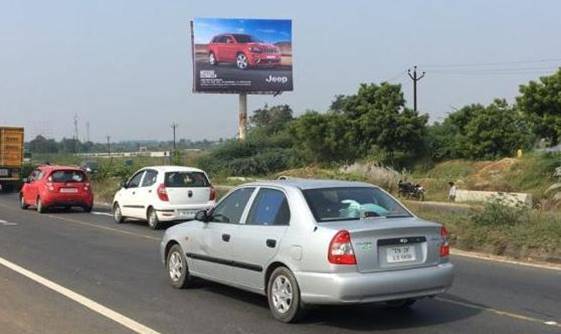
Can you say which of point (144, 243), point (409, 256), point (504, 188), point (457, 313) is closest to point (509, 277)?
point (457, 313)

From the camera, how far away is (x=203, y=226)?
9.52m

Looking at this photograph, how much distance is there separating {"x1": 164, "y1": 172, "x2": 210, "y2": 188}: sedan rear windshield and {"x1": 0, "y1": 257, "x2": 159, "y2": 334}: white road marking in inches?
Result: 273

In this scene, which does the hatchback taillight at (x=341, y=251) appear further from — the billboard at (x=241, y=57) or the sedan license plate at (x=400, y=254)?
the billboard at (x=241, y=57)

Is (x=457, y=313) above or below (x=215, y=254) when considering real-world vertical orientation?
below

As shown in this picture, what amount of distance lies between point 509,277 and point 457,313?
9.85 feet

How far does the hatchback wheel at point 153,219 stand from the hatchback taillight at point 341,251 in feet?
39.3

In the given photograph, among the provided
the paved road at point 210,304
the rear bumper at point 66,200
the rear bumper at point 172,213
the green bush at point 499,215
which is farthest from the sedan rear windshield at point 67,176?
the green bush at point 499,215

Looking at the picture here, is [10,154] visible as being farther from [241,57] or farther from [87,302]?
[87,302]

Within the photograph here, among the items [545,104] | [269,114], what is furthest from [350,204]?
[269,114]

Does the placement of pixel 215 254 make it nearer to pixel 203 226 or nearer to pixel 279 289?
pixel 203 226

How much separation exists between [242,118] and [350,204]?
4910cm

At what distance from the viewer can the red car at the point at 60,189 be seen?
2428 centimetres

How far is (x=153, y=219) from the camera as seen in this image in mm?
19047

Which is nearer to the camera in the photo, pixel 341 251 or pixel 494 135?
pixel 341 251
